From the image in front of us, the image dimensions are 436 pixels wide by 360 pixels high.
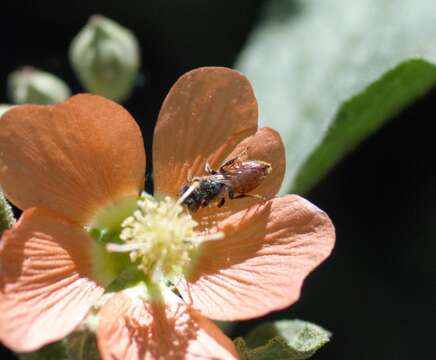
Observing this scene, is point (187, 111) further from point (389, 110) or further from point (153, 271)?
point (389, 110)

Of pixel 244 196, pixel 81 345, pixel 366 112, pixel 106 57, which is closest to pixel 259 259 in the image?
pixel 244 196

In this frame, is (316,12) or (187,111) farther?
(316,12)

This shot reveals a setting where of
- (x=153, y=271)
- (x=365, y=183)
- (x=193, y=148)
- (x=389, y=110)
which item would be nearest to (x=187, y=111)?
(x=193, y=148)

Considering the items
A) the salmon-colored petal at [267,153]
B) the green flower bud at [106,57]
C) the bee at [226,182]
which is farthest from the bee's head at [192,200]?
the green flower bud at [106,57]

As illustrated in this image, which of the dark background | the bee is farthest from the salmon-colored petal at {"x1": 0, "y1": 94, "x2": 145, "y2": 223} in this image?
the dark background

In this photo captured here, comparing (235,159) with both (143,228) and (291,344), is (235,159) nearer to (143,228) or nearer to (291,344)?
(143,228)

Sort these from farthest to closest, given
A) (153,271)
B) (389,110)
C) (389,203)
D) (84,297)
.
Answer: (389,203)
(389,110)
(153,271)
(84,297)
